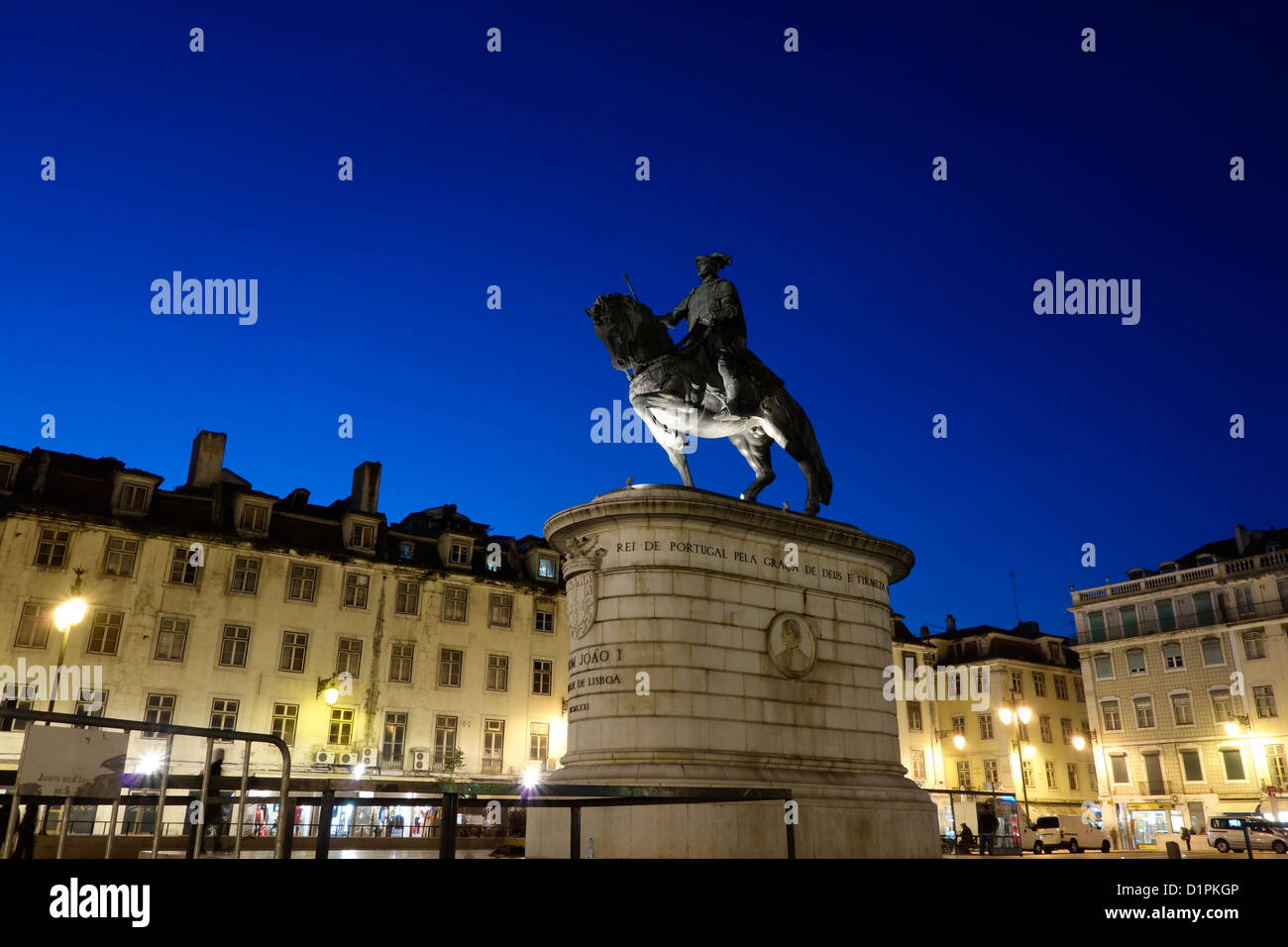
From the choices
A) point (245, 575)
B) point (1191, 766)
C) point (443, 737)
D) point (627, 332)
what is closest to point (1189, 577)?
point (1191, 766)

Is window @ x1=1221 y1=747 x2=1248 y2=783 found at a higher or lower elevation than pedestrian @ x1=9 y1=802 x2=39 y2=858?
higher

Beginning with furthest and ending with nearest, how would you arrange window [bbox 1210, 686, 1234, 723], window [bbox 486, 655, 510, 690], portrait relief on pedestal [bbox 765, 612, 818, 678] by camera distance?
window [bbox 1210, 686, 1234, 723] < window [bbox 486, 655, 510, 690] < portrait relief on pedestal [bbox 765, 612, 818, 678]

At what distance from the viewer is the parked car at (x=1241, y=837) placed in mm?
37312

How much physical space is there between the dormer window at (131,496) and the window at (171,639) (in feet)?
15.9

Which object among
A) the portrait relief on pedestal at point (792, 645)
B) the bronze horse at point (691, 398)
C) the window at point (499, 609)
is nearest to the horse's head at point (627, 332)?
the bronze horse at point (691, 398)

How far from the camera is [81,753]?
22.4ft

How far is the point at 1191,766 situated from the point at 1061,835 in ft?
66.8

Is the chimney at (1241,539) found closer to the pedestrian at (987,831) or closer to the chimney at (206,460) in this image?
the pedestrian at (987,831)

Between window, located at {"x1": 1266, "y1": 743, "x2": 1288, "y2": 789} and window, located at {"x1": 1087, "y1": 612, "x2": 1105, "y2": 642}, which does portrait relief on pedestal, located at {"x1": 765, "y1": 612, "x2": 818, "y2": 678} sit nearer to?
window, located at {"x1": 1266, "y1": 743, "x2": 1288, "y2": 789}

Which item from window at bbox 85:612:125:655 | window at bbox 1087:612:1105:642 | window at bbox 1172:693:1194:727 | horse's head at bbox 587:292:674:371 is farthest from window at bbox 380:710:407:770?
window at bbox 1087:612:1105:642

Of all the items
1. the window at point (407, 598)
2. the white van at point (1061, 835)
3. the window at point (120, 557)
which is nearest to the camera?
the window at point (120, 557)

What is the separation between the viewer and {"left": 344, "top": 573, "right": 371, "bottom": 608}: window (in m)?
43.4

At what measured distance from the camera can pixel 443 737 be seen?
43.4 meters

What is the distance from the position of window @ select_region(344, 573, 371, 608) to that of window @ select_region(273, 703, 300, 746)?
5.28 m
